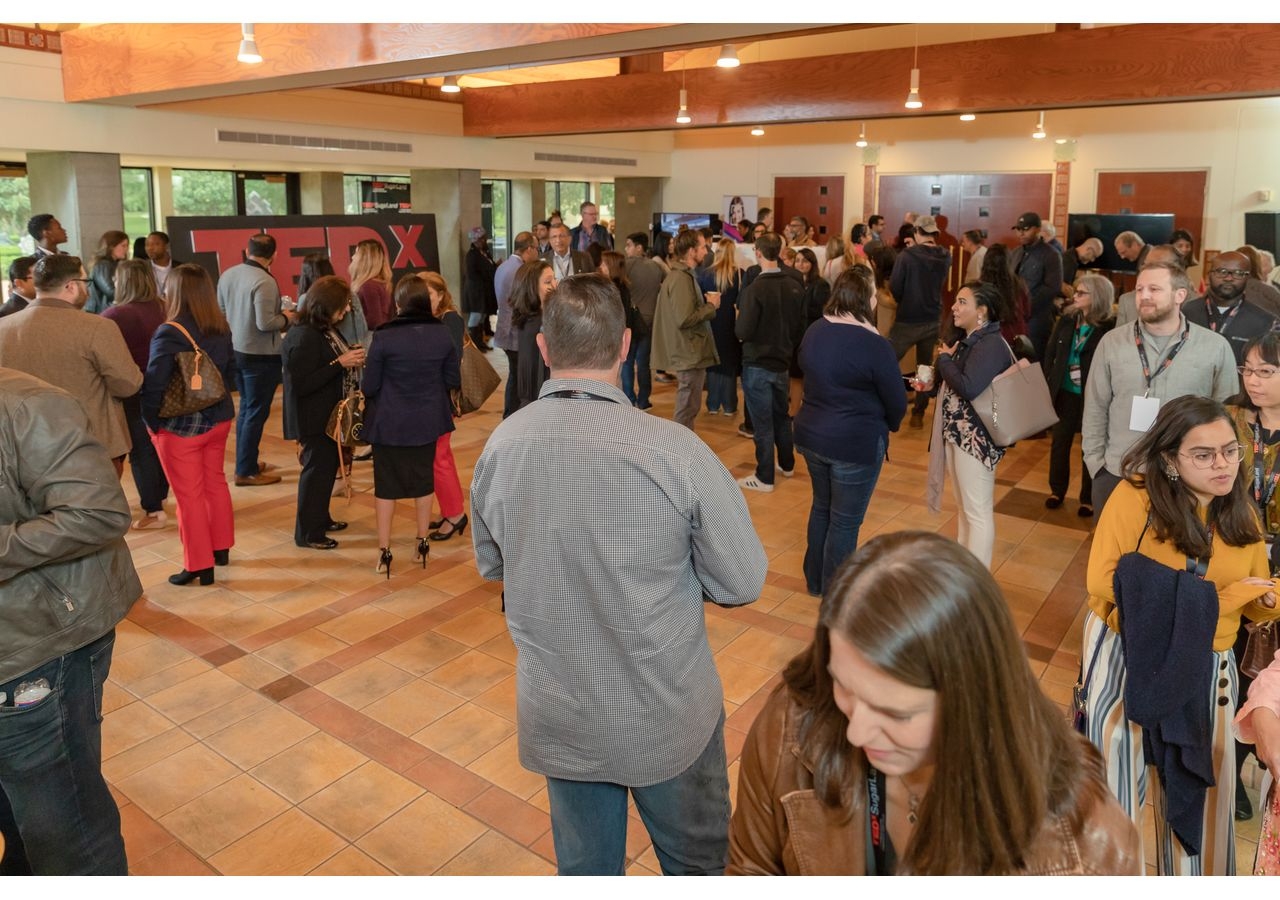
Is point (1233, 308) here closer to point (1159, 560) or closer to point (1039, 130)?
point (1159, 560)

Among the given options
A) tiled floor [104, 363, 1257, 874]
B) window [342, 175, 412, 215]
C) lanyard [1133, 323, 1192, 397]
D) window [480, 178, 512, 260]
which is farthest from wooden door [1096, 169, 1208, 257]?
window [342, 175, 412, 215]

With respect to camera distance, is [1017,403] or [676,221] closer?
[1017,403]

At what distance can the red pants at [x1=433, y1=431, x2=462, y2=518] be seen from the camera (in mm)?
5457

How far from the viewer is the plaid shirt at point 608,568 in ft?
6.25

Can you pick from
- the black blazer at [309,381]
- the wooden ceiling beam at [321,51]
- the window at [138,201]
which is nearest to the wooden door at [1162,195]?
the wooden ceiling beam at [321,51]

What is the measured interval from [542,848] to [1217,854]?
1859 mm

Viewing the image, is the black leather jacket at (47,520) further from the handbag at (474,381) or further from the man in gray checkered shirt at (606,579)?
the handbag at (474,381)

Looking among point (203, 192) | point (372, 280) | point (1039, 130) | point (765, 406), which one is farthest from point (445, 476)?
point (1039, 130)

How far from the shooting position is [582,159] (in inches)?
556

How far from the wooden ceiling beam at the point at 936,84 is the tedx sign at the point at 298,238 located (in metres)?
1.82

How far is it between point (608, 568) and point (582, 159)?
13.0 m

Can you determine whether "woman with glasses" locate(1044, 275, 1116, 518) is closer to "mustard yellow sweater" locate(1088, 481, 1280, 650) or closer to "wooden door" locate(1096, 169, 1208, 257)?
"mustard yellow sweater" locate(1088, 481, 1280, 650)

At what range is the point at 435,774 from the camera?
3.32 m
